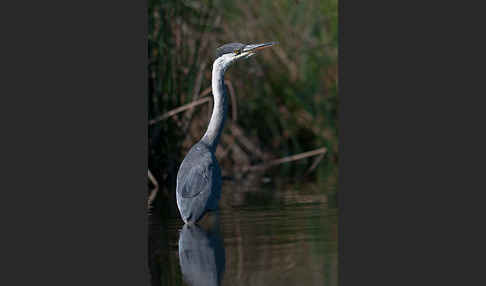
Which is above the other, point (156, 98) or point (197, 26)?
point (197, 26)

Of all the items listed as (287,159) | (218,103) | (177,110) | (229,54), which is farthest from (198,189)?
(287,159)

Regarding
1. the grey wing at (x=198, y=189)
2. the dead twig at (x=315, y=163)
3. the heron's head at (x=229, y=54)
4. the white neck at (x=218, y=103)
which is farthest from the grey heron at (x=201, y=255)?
the dead twig at (x=315, y=163)

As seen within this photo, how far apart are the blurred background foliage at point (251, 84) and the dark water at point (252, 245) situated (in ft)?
3.88

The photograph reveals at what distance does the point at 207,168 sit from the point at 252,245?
90 cm

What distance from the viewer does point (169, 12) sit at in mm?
7910

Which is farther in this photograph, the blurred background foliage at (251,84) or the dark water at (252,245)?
the blurred background foliage at (251,84)

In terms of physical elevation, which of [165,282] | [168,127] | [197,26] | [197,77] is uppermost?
[197,26]

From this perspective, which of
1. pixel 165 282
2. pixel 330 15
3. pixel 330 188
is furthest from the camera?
pixel 330 15

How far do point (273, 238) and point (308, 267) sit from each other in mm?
693

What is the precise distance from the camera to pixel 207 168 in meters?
6.24

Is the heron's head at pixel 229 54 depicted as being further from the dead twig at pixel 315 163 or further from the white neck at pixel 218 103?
the dead twig at pixel 315 163

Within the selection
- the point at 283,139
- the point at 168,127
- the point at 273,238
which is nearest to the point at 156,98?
the point at 168,127

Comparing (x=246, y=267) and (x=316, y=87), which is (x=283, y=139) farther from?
(x=246, y=267)

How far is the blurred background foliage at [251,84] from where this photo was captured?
7.83m
